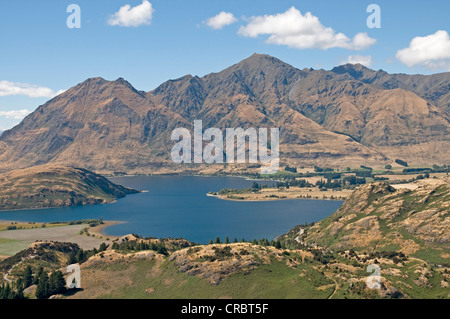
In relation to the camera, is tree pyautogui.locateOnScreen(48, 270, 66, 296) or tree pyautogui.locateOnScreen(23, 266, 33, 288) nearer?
tree pyautogui.locateOnScreen(48, 270, 66, 296)

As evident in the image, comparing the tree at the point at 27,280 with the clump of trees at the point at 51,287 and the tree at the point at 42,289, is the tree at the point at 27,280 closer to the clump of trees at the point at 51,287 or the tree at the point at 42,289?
the tree at the point at 42,289

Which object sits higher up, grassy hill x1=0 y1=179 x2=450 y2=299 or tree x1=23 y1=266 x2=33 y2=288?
grassy hill x1=0 y1=179 x2=450 y2=299

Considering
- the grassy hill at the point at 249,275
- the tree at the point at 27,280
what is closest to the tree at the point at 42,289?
the grassy hill at the point at 249,275

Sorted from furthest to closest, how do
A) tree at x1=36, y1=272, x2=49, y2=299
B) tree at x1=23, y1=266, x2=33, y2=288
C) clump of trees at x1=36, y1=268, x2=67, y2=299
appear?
tree at x1=23, y1=266, x2=33, y2=288 < clump of trees at x1=36, y1=268, x2=67, y2=299 < tree at x1=36, y1=272, x2=49, y2=299

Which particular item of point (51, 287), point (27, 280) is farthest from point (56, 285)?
point (27, 280)

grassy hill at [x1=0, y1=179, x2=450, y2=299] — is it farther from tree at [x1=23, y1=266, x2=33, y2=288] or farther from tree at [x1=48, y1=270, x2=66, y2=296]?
tree at [x1=23, y1=266, x2=33, y2=288]

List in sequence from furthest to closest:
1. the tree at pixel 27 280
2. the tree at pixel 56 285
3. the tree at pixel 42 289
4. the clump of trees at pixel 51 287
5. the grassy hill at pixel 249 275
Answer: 1. the tree at pixel 27 280
2. the tree at pixel 56 285
3. the clump of trees at pixel 51 287
4. the tree at pixel 42 289
5. the grassy hill at pixel 249 275

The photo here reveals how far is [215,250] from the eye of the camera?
161 metres

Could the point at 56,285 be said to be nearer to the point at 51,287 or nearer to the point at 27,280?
the point at 51,287

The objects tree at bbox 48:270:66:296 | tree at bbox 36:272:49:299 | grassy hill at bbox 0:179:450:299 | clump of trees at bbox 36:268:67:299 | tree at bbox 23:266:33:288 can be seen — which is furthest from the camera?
tree at bbox 23:266:33:288

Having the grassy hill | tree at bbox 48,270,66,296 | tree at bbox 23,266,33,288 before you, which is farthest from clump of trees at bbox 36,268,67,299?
tree at bbox 23,266,33,288
